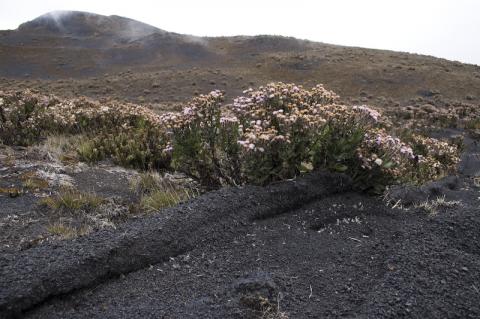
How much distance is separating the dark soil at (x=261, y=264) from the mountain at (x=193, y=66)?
31.6m

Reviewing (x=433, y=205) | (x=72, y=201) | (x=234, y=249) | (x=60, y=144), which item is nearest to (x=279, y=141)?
(x=234, y=249)

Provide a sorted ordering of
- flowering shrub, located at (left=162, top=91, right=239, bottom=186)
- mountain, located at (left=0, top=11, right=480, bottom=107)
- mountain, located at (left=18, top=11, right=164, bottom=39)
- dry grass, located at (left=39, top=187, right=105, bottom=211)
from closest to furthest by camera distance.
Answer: flowering shrub, located at (left=162, top=91, right=239, bottom=186)
dry grass, located at (left=39, top=187, right=105, bottom=211)
mountain, located at (left=0, top=11, right=480, bottom=107)
mountain, located at (left=18, top=11, right=164, bottom=39)

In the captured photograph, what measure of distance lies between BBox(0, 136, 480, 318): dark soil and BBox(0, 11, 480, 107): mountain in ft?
104

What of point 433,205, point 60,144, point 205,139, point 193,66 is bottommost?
point 60,144

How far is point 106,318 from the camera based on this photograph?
282cm

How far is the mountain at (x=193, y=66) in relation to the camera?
134 ft

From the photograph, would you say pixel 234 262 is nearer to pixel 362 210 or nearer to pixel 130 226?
pixel 130 226

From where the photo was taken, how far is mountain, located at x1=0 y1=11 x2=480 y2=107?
1608 inches

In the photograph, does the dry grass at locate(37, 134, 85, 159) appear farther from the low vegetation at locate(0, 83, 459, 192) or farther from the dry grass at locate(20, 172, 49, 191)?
the low vegetation at locate(0, 83, 459, 192)

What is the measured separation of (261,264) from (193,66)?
49216 millimetres

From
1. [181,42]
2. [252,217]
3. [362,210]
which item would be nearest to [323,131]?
[362,210]

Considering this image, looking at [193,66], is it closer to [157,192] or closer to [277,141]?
[157,192]

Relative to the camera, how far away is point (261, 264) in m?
3.34

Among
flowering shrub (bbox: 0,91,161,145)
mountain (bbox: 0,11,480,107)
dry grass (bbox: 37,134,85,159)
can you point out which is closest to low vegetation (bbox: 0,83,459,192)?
dry grass (bbox: 37,134,85,159)
